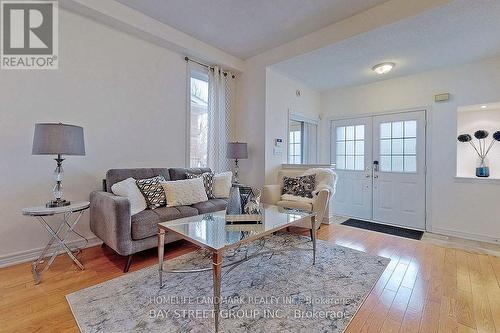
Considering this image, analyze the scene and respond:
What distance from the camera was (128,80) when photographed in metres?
3.07

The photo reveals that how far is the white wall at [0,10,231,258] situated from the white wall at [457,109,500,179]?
14.5 feet

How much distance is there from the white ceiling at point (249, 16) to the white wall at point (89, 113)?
56 cm

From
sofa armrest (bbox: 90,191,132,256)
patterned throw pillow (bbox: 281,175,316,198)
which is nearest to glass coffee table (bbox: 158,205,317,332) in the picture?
sofa armrest (bbox: 90,191,132,256)

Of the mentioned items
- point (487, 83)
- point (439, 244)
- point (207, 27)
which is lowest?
point (439, 244)

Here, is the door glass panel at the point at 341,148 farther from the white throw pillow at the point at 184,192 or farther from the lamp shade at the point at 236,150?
the white throw pillow at the point at 184,192

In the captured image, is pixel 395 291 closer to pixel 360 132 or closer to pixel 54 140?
pixel 54 140

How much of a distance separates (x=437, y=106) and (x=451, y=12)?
5.57 ft

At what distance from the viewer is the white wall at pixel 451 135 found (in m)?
3.28

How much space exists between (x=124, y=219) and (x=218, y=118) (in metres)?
2.42

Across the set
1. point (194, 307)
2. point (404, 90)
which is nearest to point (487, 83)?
point (404, 90)

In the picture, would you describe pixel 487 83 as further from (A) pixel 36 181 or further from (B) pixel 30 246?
(B) pixel 30 246

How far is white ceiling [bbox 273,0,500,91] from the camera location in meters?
2.48

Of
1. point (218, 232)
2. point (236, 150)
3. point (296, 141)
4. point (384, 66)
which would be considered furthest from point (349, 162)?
point (218, 232)

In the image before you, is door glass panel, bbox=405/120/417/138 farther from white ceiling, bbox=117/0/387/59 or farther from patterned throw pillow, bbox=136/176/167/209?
patterned throw pillow, bbox=136/176/167/209
